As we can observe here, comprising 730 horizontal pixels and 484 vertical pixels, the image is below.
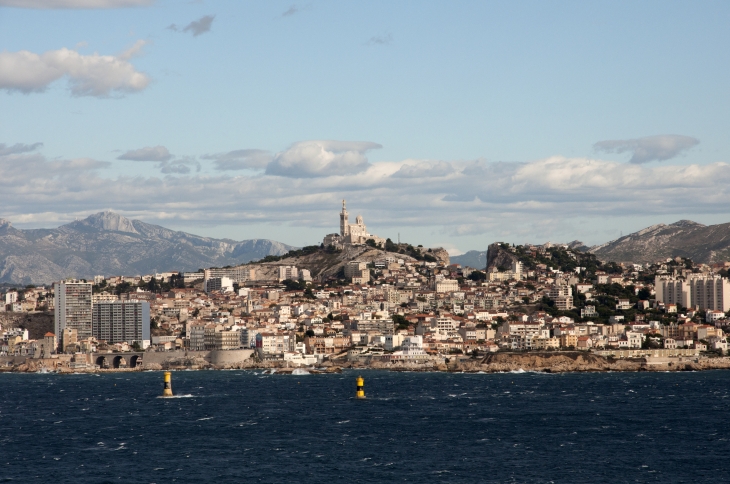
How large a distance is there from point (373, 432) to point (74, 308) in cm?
10583

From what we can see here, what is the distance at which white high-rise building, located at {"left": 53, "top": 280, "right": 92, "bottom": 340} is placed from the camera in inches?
6565

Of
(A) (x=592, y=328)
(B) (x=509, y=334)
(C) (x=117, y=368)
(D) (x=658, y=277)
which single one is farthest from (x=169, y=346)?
(D) (x=658, y=277)

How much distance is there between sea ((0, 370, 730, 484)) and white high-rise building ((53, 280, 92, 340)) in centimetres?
5332

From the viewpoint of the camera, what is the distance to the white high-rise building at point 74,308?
167 m

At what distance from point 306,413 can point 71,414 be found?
16484 mm

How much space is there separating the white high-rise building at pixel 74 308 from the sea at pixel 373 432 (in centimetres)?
5332

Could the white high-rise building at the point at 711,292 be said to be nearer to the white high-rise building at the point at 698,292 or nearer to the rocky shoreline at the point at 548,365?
the white high-rise building at the point at 698,292

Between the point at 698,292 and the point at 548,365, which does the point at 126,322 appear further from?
the point at 698,292

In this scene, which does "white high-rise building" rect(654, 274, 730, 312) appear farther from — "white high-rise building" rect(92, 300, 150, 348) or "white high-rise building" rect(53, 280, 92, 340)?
"white high-rise building" rect(53, 280, 92, 340)

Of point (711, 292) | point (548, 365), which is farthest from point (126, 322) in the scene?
point (711, 292)

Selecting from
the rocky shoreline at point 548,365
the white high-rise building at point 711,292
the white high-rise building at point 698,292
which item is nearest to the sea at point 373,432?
the rocky shoreline at point 548,365

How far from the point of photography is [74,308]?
16812 centimetres

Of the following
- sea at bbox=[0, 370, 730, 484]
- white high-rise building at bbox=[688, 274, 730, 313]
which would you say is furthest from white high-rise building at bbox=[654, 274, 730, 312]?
sea at bbox=[0, 370, 730, 484]

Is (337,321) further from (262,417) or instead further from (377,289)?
(262,417)
